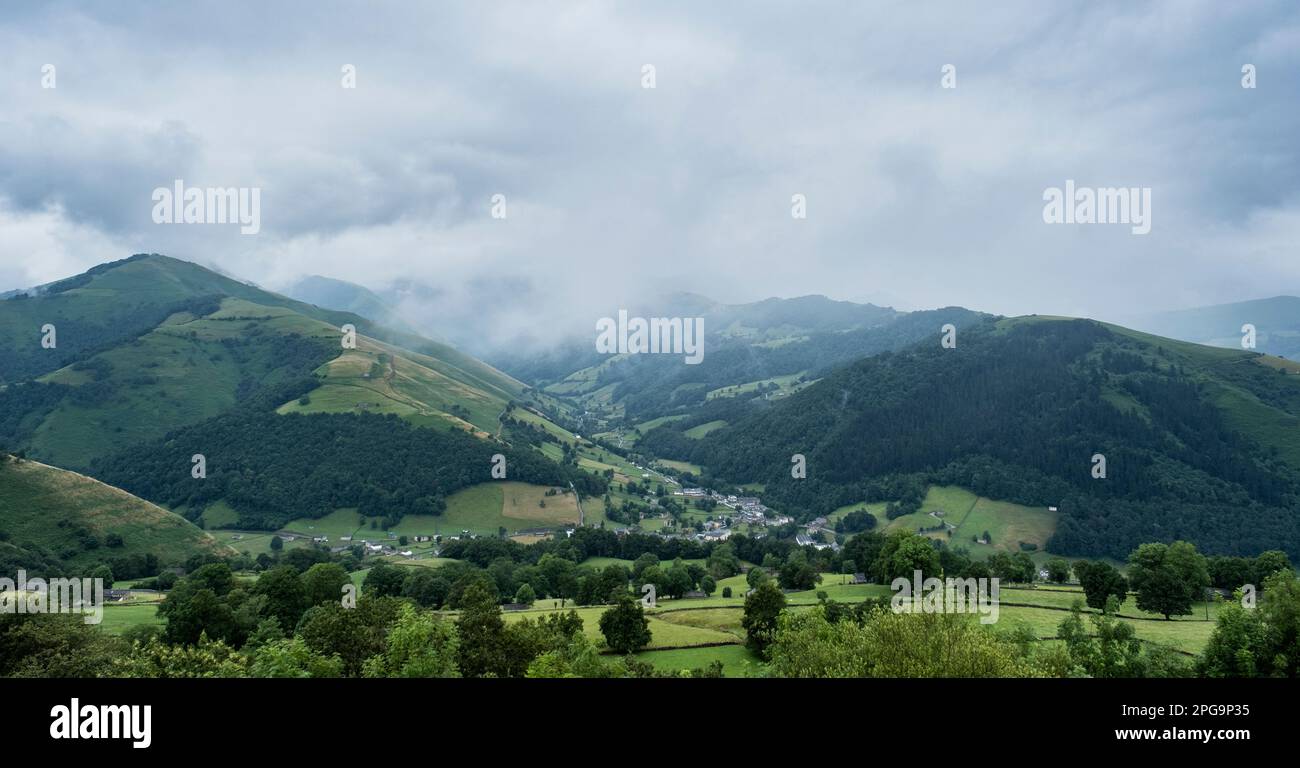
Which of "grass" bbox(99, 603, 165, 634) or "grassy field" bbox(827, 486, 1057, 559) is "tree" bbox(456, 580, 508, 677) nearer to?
"grass" bbox(99, 603, 165, 634)

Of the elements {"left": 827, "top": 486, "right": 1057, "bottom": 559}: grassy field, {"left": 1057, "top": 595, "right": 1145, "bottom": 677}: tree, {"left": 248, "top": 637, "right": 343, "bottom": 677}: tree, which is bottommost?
{"left": 827, "top": 486, "right": 1057, "bottom": 559}: grassy field

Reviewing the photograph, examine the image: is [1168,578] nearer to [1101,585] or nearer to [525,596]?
[1101,585]

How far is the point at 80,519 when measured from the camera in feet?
355

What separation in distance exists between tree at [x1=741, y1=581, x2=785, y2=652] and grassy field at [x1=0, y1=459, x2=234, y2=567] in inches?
4247

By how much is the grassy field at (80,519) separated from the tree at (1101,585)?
452 ft

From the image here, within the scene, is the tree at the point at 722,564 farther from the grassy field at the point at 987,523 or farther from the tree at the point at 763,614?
the grassy field at the point at 987,523

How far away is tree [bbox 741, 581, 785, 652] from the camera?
5459 centimetres

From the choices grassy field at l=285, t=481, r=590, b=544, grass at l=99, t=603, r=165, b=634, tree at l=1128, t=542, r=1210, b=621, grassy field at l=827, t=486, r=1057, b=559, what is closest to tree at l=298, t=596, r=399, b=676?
grass at l=99, t=603, r=165, b=634

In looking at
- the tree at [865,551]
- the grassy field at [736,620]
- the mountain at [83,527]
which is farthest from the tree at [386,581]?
the tree at [865,551]

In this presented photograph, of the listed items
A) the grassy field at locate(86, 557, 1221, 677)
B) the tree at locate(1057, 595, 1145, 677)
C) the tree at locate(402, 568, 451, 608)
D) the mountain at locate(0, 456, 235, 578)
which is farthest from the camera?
the mountain at locate(0, 456, 235, 578)

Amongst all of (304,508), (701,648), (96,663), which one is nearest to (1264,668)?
(701,648)

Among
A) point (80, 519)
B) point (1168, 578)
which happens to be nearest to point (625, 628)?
point (1168, 578)
